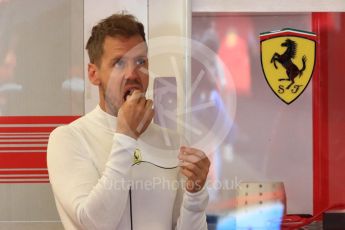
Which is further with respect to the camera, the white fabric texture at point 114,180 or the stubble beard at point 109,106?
the stubble beard at point 109,106

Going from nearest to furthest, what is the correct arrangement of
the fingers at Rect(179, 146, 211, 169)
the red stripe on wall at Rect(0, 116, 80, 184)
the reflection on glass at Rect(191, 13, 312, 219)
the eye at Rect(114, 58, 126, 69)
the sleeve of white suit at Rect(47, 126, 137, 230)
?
the sleeve of white suit at Rect(47, 126, 137, 230), the fingers at Rect(179, 146, 211, 169), the eye at Rect(114, 58, 126, 69), the red stripe on wall at Rect(0, 116, 80, 184), the reflection on glass at Rect(191, 13, 312, 219)

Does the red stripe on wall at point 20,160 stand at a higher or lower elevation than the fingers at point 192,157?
lower

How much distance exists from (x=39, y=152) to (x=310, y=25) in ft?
3.88

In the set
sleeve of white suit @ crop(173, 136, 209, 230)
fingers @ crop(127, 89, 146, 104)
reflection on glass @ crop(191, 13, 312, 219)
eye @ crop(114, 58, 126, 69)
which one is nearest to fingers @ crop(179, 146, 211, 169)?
sleeve of white suit @ crop(173, 136, 209, 230)

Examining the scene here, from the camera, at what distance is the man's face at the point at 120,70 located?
1.59m

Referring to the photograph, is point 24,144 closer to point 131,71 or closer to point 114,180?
point 131,71

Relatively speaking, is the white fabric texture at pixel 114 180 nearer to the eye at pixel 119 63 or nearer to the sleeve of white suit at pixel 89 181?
the sleeve of white suit at pixel 89 181

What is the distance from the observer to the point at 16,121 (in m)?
1.99

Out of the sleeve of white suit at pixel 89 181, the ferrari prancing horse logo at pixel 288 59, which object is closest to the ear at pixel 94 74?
the sleeve of white suit at pixel 89 181

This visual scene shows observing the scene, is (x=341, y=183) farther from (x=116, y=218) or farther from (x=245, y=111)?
(x=116, y=218)

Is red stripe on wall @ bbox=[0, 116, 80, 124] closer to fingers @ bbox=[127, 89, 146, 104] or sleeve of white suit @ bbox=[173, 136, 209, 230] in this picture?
fingers @ bbox=[127, 89, 146, 104]

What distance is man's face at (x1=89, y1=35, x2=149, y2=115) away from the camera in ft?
5.21

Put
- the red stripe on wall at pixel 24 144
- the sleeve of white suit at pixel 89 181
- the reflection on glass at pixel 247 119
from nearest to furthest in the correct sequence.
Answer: the sleeve of white suit at pixel 89 181
the red stripe on wall at pixel 24 144
the reflection on glass at pixel 247 119

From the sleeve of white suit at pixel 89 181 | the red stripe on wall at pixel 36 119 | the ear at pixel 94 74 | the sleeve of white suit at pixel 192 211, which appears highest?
the ear at pixel 94 74
